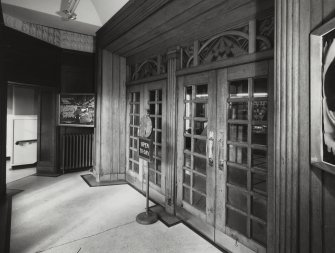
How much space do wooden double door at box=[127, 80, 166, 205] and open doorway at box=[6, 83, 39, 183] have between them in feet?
9.18

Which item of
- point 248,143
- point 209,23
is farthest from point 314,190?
point 209,23

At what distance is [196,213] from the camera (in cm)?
303

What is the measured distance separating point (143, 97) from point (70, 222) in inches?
98.4

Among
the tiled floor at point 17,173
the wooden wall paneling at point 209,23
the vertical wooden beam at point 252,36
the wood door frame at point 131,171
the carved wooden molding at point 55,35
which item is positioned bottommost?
the tiled floor at point 17,173

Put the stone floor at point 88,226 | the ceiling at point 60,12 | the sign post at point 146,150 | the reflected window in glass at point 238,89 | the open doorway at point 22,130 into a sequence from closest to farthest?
the reflected window in glass at point 238,89 < the stone floor at point 88,226 < the sign post at point 146,150 < the ceiling at point 60,12 < the open doorway at point 22,130

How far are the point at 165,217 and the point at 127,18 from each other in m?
3.29

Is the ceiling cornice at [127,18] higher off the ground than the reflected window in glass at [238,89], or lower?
higher

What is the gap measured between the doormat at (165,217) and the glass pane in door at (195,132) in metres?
0.34

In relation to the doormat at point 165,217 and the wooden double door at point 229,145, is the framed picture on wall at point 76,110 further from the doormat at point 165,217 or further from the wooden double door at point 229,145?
the wooden double door at point 229,145

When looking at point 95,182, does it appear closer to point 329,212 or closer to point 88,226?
point 88,226

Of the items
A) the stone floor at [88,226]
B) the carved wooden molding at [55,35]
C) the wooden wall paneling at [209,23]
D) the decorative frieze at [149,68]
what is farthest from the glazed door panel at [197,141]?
the carved wooden molding at [55,35]

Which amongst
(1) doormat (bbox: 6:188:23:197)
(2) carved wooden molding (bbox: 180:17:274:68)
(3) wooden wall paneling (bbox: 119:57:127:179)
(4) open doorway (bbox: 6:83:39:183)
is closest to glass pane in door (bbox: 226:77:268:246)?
(2) carved wooden molding (bbox: 180:17:274:68)

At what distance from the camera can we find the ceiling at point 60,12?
4008 millimetres

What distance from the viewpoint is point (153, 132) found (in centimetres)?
400
